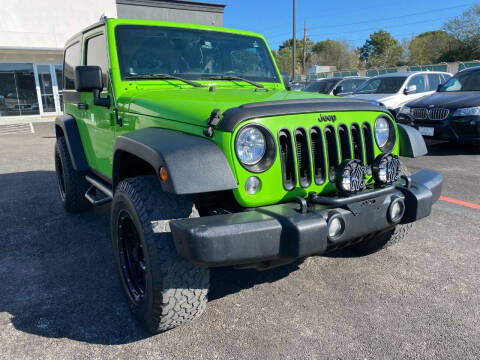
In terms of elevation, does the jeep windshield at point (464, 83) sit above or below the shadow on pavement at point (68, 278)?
above

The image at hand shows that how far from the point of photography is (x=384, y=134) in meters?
2.67

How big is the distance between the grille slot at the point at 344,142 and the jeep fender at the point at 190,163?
857 mm

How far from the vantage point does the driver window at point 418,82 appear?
32.3 ft

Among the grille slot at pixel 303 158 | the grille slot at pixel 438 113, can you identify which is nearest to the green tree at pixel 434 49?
the grille slot at pixel 438 113

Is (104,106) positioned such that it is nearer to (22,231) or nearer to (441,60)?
(22,231)

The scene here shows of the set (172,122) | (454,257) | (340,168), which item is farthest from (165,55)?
(454,257)

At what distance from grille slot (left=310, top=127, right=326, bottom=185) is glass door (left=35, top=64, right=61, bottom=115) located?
1815 centimetres

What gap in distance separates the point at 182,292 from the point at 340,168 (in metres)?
1.10

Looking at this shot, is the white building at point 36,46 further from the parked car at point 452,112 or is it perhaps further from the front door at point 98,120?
the front door at point 98,120

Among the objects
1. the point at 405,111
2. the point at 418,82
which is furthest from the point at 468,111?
the point at 418,82

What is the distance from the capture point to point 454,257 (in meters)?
3.19

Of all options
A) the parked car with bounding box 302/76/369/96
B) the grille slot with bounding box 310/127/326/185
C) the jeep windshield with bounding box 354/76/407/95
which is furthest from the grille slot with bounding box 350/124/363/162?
the parked car with bounding box 302/76/369/96

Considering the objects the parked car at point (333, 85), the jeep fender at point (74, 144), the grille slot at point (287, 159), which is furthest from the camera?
the parked car at point (333, 85)

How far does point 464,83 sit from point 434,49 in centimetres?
4503
